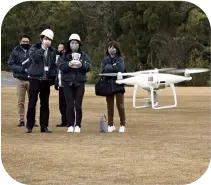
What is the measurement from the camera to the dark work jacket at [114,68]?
10.8m

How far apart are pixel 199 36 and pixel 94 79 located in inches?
249

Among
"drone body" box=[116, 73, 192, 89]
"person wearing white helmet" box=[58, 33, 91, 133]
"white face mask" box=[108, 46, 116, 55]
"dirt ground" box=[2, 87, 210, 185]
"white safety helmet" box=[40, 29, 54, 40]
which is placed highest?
"white safety helmet" box=[40, 29, 54, 40]

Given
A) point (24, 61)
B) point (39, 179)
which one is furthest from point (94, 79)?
point (39, 179)

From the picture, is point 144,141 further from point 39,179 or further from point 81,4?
point 81,4

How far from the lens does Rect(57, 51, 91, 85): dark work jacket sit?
10453 millimetres

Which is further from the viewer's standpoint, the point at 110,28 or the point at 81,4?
the point at 81,4

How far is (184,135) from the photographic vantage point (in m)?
10.8

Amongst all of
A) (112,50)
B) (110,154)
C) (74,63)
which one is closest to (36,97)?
(74,63)

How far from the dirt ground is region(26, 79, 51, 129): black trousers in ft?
0.71

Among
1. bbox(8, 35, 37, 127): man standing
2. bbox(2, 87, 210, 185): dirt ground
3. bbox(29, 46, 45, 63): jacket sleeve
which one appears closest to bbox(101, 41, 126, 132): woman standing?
bbox(2, 87, 210, 185): dirt ground

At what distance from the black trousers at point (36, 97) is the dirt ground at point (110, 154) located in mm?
217

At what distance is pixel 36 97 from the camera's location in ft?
34.9

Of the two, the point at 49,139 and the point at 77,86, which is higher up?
the point at 77,86

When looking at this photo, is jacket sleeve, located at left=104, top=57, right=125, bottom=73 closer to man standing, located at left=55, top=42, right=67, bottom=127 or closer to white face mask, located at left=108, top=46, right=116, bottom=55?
white face mask, located at left=108, top=46, right=116, bottom=55
